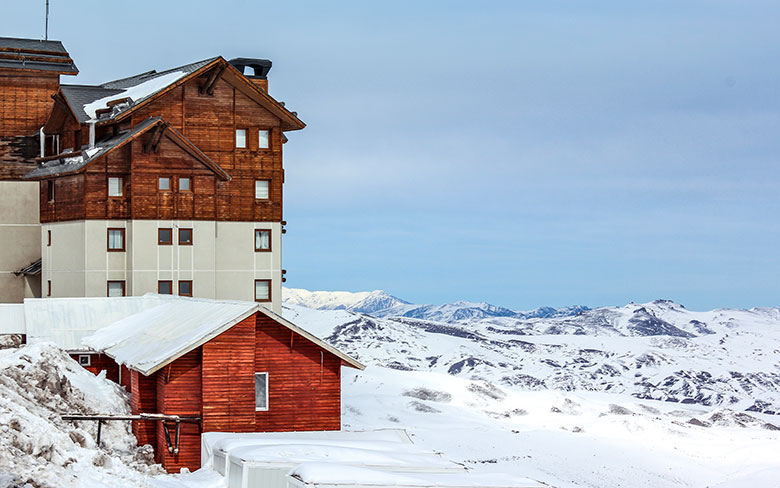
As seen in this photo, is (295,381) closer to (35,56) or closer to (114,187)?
(114,187)

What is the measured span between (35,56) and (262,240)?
20298 millimetres

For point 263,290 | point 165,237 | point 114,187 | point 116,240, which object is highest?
point 114,187

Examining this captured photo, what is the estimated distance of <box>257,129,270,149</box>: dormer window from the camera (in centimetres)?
5594

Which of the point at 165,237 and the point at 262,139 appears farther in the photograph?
the point at 262,139

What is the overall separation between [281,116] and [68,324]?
18.4 metres

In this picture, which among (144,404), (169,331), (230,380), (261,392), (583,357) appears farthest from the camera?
(583,357)

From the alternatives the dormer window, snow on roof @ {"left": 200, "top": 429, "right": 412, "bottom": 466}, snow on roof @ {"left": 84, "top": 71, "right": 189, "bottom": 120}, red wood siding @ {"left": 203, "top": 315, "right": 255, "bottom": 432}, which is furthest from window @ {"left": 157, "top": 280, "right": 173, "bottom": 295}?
snow on roof @ {"left": 200, "top": 429, "right": 412, "bottom": 466}

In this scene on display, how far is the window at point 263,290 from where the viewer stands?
5572 centimetres

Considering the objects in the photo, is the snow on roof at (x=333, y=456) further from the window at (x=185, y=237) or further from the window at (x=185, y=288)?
the window at (x=185, y=237)

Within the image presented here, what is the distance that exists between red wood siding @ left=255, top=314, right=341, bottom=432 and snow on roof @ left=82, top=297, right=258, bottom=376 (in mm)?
1629

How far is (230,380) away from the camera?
32656 millimetres

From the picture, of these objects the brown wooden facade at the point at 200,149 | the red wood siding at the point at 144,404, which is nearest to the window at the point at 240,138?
the brown wooden facade at the point at 200,149

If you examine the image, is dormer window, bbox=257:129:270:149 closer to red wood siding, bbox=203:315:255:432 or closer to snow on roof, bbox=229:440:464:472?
red wood siding, bbox=203:315:255:432

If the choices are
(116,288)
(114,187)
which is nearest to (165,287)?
(116,288)
